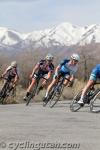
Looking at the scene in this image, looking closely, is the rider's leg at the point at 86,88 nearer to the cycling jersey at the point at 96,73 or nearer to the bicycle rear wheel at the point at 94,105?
the cycling jersey at the point at 96,73

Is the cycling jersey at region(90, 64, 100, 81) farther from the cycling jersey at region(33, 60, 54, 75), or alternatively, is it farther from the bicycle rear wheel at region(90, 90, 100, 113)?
the cycling jersey at region(33, 60, 54, 75)

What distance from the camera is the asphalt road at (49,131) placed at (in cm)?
927

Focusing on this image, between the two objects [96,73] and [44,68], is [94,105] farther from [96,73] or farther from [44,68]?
[44,68]

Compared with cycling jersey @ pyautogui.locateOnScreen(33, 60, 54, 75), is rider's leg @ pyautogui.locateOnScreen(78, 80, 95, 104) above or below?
below

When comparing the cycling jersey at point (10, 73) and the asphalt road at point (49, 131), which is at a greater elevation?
the cycling jersey at point (10, 73)

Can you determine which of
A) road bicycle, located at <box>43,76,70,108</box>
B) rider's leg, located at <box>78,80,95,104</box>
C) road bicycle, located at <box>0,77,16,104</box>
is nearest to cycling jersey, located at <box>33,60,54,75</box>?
road bicycle, located at <box>43,76,70,108</box>

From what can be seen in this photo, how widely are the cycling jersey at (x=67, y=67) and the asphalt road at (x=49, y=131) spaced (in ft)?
8.84

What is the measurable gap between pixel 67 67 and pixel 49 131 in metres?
6.81

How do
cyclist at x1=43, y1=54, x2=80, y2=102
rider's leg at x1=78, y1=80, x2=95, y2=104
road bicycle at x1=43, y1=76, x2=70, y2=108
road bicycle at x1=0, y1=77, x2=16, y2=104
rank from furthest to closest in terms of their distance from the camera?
road bicycle at x1=0, y1=77, x2=16, y2=104, road bicycle at x1=43, y1=76, x2=70, y2=108, cyclist at x1=43, y1=54, x2=80, y2=102, rider's leg at x1=78, y1=80, x2=95, y2=104

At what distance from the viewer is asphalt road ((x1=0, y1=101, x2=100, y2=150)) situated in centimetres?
927

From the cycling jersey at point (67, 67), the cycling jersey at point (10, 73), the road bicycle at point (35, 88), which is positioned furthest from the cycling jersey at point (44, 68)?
the cycling jersey at point (67, 67)

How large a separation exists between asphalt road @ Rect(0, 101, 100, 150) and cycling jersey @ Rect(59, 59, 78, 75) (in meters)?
2.69

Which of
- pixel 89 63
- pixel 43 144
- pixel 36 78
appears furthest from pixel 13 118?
pixel 89 63

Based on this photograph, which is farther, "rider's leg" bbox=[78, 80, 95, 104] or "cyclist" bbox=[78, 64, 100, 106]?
"rider's leg" bbox=[78, 80, 95, 104]
